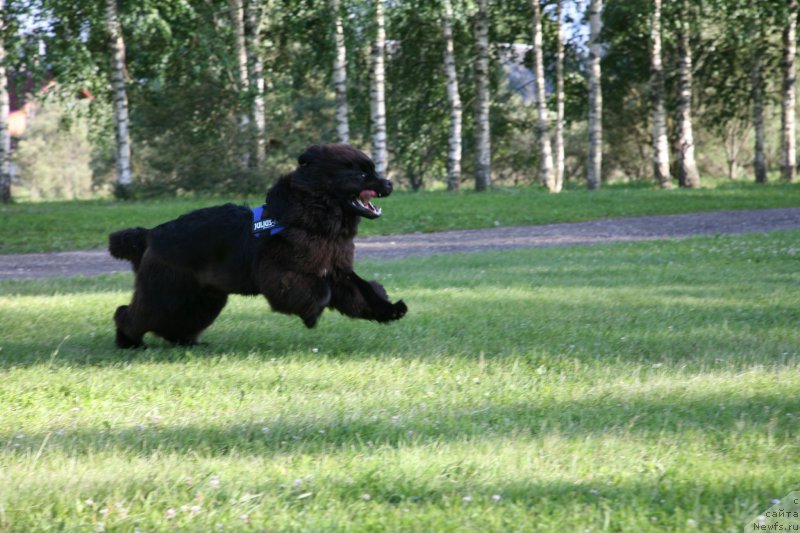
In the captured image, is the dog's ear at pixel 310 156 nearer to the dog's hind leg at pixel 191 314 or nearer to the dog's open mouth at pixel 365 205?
the dog's open mouth at pixel 365 205

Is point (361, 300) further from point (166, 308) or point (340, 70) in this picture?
point (340, 70)

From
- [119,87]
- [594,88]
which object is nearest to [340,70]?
[119,87]

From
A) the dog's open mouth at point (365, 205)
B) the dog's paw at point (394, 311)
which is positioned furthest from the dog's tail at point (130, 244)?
the dog's paw at point (394, 311)

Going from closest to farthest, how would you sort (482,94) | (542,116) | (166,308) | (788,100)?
(166,308), (482,94), (788,100), (542,116)

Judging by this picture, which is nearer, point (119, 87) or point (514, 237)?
point (514, 237)

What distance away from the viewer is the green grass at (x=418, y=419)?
3.36m

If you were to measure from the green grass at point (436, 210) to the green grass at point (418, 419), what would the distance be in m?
8.98

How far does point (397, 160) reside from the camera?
122 ft

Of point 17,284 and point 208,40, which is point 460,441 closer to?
point 17,284

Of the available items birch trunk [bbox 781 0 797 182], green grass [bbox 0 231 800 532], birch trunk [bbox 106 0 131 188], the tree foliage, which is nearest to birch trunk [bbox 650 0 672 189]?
the tree foliage

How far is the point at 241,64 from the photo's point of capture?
24.8 metres

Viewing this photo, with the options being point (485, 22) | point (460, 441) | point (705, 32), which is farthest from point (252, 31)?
point (460, 441)

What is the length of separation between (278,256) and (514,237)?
11034 mm

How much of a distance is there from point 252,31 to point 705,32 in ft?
59.5
